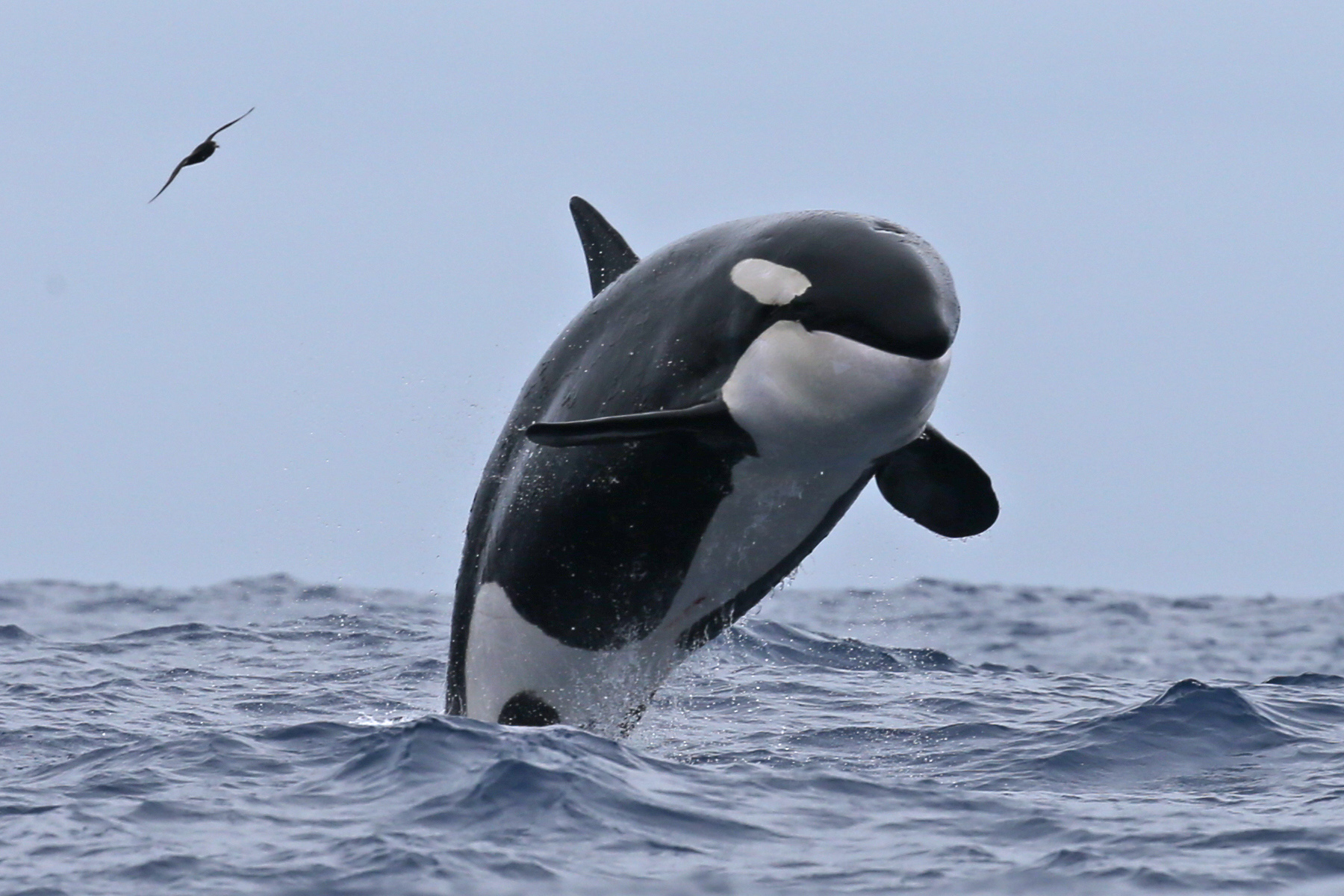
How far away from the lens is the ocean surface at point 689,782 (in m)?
7.57

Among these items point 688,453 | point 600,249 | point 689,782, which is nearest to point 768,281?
point 688,453

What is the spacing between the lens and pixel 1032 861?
7.84 meters

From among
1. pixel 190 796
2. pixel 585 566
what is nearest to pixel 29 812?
pixel 190 796

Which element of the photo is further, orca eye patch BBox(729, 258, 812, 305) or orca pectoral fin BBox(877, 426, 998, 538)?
orca pectoral fin BBox(877, 426, 998, 538)

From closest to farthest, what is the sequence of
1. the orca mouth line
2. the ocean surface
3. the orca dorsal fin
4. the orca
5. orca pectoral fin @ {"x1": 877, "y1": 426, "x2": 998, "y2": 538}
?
→ the ocean surface, the orca mouth line, the orca, orca pectoral fin @ {"x1": 877, "y1": 426, "x2": 998, "y2": 538}, the orca dorsal fin

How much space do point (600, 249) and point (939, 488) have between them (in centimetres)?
243

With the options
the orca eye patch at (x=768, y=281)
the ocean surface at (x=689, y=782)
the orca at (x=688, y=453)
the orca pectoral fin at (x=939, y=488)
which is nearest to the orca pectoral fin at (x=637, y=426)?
the orca at (x=688, y=453)

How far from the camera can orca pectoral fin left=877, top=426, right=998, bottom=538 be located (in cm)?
899

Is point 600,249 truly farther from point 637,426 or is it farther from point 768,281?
point 637,426

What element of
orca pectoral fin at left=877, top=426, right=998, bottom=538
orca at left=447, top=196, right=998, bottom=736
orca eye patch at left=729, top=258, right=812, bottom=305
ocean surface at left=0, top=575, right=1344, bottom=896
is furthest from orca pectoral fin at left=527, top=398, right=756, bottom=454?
ocean surface at left=0, top=575, right=1344, bottom=896

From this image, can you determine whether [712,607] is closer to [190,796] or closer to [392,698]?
[190,796]

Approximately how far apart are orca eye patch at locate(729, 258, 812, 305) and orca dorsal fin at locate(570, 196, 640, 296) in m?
1.50

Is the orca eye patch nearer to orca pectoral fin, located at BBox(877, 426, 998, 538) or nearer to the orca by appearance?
the orca

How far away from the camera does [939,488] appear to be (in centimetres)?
912
